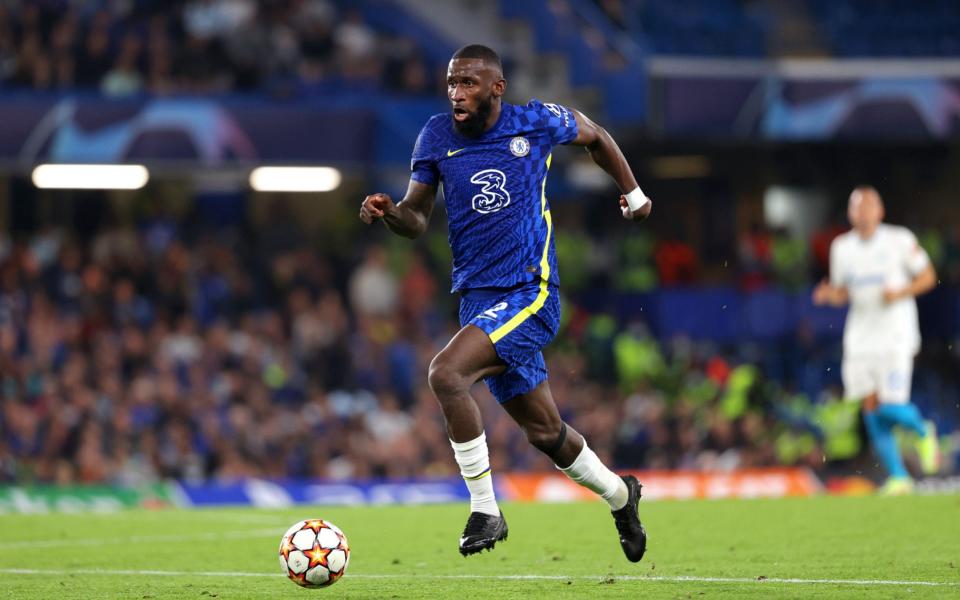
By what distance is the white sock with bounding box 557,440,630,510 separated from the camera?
25.7 feet

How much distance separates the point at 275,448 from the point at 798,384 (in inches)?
294

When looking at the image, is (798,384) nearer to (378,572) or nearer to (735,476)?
(735,476)

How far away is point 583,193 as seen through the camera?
83.8 feet

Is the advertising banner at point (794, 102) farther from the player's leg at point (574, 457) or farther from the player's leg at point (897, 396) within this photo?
the player's leg at point (574, 457)

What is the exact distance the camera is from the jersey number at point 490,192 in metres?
7.61

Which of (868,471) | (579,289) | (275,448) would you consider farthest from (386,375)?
(868,471)

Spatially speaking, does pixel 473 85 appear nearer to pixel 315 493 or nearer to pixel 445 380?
pixel 445 380

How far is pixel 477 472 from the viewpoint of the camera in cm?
740

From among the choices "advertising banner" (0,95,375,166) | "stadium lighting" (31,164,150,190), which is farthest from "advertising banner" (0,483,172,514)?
"stadium lighting" (31,164,150,190)

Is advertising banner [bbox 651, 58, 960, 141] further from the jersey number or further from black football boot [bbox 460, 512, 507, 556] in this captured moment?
black football boot [bbox 460, 512, 507, 556]

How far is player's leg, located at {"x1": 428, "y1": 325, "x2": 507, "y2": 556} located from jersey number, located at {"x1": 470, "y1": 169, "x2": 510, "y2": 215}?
23.8 inches

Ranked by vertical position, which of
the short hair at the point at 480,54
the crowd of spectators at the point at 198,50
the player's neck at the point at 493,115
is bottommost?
the player's neck at the point at 493,115

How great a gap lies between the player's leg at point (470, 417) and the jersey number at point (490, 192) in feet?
1.98

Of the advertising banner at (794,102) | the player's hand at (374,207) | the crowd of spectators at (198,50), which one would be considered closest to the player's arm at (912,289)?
the player's hand at (374,207)
